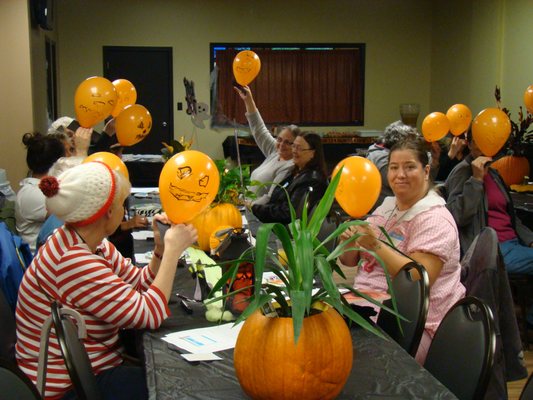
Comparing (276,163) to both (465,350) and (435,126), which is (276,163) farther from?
(465,350)

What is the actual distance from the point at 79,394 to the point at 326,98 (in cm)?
939

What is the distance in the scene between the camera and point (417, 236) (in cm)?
247

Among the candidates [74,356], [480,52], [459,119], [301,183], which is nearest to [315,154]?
[301,183]

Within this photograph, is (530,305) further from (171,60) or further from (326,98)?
(171,60)

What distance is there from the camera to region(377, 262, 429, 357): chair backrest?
211 cm

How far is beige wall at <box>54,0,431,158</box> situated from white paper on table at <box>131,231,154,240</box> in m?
6.98

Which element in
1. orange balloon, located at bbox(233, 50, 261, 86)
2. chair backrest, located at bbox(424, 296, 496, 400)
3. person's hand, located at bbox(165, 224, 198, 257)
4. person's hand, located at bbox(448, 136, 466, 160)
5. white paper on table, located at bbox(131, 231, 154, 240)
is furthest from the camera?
orange balloon, located at bbox(233, 50, 261, 86)

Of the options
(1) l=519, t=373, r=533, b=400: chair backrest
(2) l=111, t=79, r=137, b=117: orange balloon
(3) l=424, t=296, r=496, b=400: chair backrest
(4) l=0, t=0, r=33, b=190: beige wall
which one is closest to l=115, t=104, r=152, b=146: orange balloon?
(2) l=111, t=79, r=137, b=117: orange balloon

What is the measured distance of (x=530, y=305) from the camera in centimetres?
437

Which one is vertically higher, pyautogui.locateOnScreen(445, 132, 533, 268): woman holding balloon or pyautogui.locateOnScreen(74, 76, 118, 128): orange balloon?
pyautogui.locateOnScreen(74, 76, 118, 128): orange balloon

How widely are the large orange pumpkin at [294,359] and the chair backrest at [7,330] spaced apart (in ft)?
3.53

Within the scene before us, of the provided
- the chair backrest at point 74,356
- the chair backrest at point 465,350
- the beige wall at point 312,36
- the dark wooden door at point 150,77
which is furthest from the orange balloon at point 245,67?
the dark wooden door at point 150,77

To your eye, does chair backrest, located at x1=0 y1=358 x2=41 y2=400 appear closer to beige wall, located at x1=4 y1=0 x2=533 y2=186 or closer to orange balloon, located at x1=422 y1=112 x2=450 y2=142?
orange balloon, located at x1=422 y1=112 x2=450 y2=142

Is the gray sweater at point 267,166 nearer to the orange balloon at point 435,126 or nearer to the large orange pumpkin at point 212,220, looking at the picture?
the orange balloon at point 435,126
